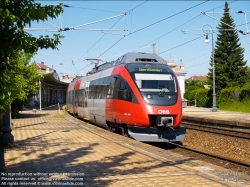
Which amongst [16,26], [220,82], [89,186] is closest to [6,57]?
[16,26]

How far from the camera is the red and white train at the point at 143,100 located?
1211cm

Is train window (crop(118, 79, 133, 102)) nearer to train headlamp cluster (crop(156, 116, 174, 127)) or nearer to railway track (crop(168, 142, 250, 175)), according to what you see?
train headlamp cluster (crop(156, 116, 174, 127))

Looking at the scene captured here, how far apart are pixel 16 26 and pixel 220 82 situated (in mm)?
48084

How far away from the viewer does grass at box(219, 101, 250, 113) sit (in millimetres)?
34431

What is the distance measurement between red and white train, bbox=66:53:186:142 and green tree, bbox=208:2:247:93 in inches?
1430

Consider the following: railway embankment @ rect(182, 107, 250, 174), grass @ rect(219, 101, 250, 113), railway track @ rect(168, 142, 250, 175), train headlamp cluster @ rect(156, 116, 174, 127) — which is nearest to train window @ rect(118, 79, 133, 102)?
train headlamp cluster @ rect(156, 116, 174, 127)

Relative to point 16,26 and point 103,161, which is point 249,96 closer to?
point 103,161

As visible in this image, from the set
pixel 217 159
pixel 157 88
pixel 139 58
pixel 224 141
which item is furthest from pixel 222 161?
pixel 139 58

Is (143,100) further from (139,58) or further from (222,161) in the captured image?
(222,161)

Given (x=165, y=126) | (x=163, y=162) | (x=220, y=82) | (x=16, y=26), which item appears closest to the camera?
(x=16, y=26)

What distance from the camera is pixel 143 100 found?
1220cm

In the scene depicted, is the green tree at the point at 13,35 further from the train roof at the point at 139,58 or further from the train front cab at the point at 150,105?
the train roof at the point at 139,58

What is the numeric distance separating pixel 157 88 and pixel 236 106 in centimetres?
2573

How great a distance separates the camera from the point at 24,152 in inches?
383
